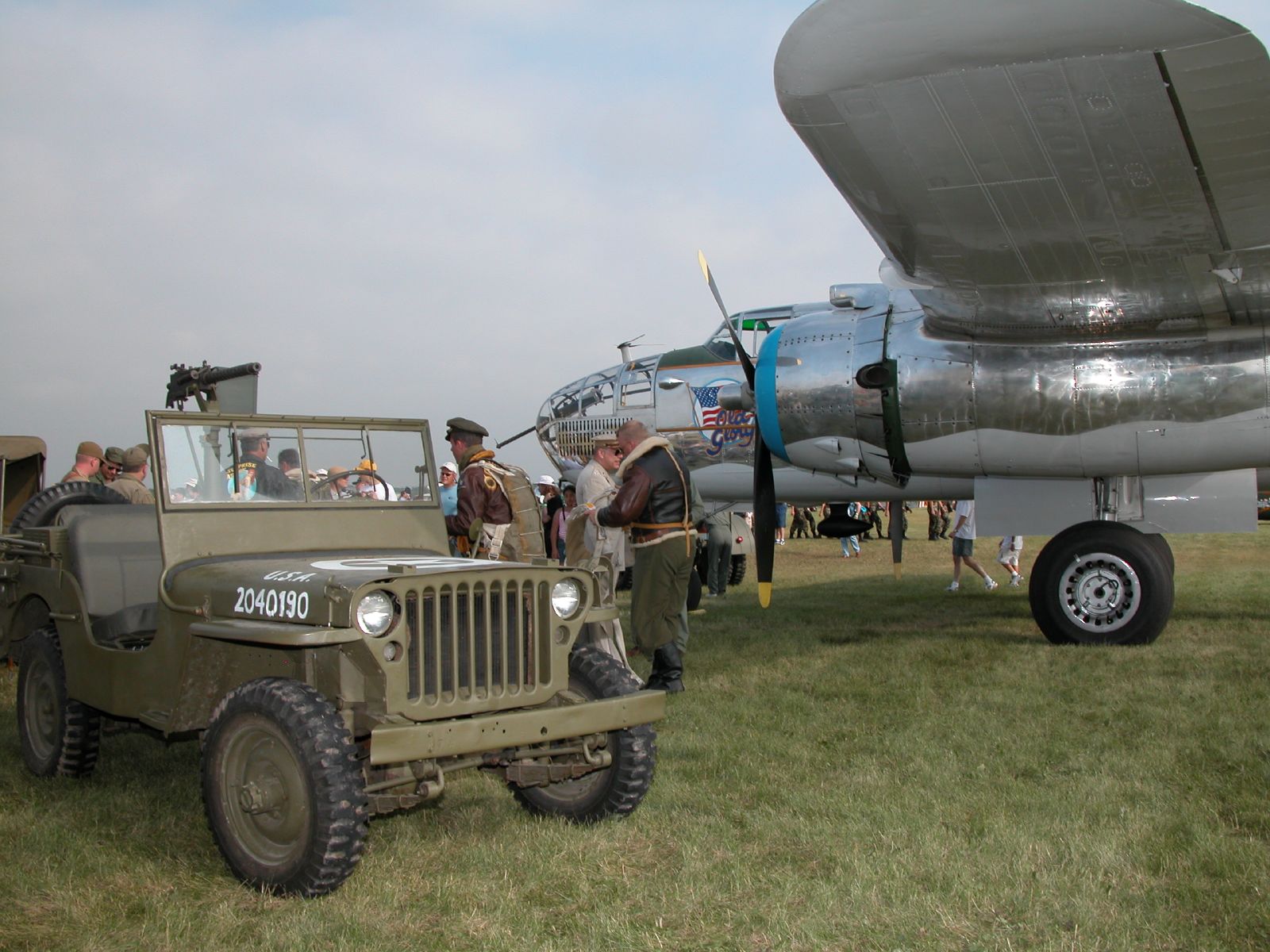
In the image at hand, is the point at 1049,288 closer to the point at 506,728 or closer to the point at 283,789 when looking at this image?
the point at 506,728

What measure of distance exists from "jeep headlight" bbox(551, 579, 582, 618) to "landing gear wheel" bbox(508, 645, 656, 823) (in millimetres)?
302

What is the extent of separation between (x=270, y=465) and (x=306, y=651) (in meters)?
1.41

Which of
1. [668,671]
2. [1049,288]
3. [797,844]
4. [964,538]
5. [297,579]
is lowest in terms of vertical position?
[797,844]

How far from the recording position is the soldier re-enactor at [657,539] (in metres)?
6.94

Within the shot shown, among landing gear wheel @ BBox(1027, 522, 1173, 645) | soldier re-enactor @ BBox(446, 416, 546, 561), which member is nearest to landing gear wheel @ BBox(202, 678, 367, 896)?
soldier re-enactor @ BBox(446, 416, 546, 561)

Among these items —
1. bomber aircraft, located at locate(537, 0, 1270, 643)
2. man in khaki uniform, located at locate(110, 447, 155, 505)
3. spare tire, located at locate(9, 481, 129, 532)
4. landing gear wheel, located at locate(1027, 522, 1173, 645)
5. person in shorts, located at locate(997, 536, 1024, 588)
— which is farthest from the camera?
person in shorts, located at locate(997, 536, 1024, 588)

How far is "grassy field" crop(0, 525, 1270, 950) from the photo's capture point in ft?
11.1

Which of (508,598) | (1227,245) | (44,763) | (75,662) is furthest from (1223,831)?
(44,763)

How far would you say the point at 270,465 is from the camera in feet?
16.6

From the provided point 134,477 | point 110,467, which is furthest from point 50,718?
point 110,467

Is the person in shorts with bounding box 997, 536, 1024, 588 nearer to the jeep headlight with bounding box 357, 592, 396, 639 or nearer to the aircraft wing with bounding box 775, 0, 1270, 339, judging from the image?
the aircraft wing with bounding box 775, 0, 1270, 339

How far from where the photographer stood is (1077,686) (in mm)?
7168

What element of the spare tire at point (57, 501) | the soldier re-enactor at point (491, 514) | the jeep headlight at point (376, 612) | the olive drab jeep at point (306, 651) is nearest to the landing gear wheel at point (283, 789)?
the olive drab jeep at point (306, 651)

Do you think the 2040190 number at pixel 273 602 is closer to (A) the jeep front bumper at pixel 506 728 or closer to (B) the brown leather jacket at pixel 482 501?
(A) the jeep front bumper at pixel 506 728
